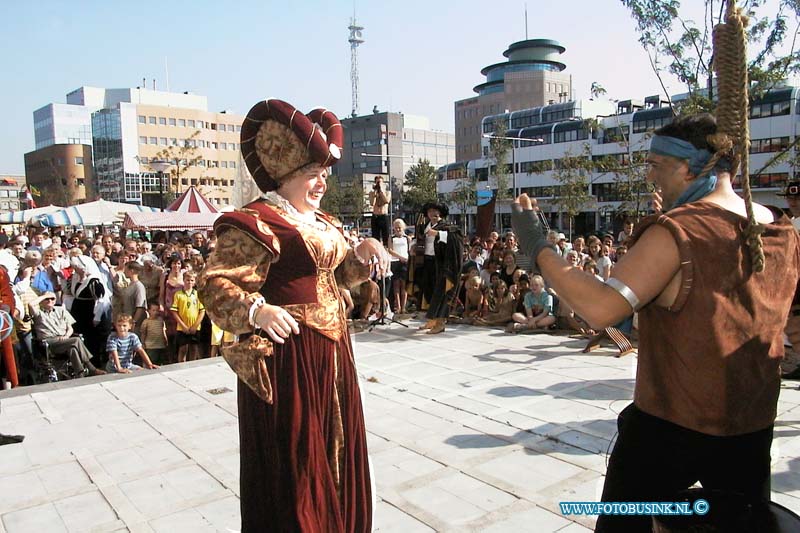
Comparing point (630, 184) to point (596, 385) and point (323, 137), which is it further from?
point (323, 137)

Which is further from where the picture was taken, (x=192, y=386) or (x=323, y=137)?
(x=192, y=386)

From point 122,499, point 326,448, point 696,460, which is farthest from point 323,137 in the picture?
point 122,499

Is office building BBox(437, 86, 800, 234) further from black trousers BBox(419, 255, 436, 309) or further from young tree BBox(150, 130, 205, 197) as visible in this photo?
black trousers BBox(419, 255, 436, 309)

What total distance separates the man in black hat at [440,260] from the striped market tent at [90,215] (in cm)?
1084

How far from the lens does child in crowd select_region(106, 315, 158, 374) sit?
21.9ft

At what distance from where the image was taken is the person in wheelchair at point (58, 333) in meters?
6.64

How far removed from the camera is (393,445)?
4379 mm

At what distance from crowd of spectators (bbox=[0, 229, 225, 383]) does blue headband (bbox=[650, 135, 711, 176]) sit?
6190mm

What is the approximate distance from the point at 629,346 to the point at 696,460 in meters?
5.33

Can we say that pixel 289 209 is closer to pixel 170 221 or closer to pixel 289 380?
pixel 289 380

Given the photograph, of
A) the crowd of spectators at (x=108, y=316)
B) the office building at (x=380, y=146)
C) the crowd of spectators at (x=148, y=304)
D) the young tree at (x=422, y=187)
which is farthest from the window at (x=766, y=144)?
the office building at (x=380, y=146)

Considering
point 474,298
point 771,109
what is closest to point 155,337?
point 474,298

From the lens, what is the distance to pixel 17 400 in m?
5.74

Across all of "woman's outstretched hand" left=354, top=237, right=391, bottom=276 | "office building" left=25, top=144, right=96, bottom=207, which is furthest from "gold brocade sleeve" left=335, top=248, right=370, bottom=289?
"office building" left=25, top=144, right=96, bottom=207
